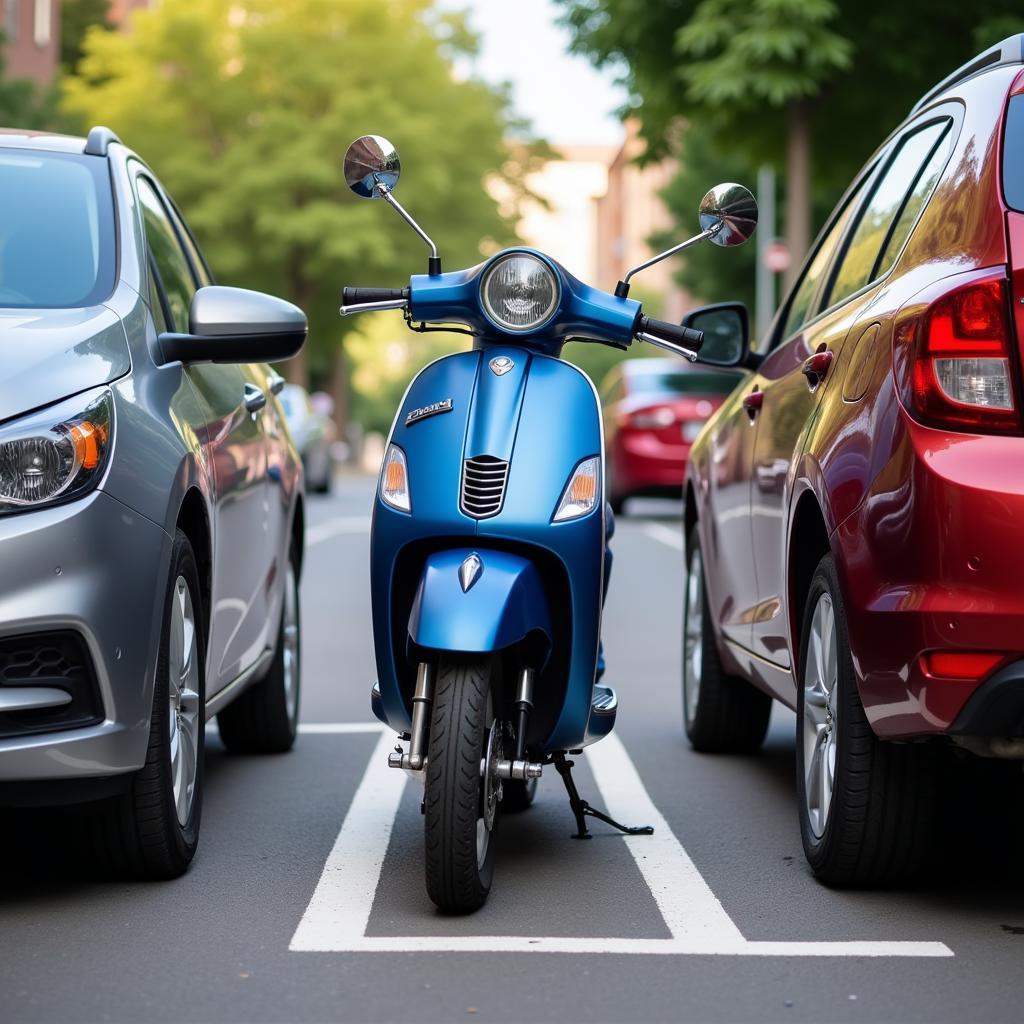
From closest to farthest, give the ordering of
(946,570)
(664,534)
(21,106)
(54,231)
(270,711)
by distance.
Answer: (946,570) < (54,231) < (270,711) < (664,534) < (21,106)

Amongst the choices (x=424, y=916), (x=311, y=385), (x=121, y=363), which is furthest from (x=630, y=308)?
(x=311, y=385)

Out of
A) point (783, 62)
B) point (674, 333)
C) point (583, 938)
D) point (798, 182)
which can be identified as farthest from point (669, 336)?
point (798, 182)

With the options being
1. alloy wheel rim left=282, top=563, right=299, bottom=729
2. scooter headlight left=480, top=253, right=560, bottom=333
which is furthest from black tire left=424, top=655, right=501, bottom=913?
alloy wheel rim left=282, top=563, right=299, bottom=729

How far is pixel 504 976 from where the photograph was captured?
387 centimetres

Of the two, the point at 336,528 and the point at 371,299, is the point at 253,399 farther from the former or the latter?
the point at 336,528

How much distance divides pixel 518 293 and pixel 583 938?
4.92ft

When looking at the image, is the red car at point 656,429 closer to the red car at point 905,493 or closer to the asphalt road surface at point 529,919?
the asphalt road surface at point 529,919

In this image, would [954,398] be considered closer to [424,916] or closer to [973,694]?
[973,694]

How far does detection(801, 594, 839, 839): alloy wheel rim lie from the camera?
461cm

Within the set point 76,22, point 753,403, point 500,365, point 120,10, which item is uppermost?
point 120,10

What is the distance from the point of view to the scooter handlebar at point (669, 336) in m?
4.93

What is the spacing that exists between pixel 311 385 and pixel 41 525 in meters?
64.6

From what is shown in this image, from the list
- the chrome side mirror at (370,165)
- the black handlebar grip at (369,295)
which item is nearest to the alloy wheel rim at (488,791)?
the black handlebar grip at (369,295)

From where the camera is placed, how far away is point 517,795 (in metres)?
5.54
